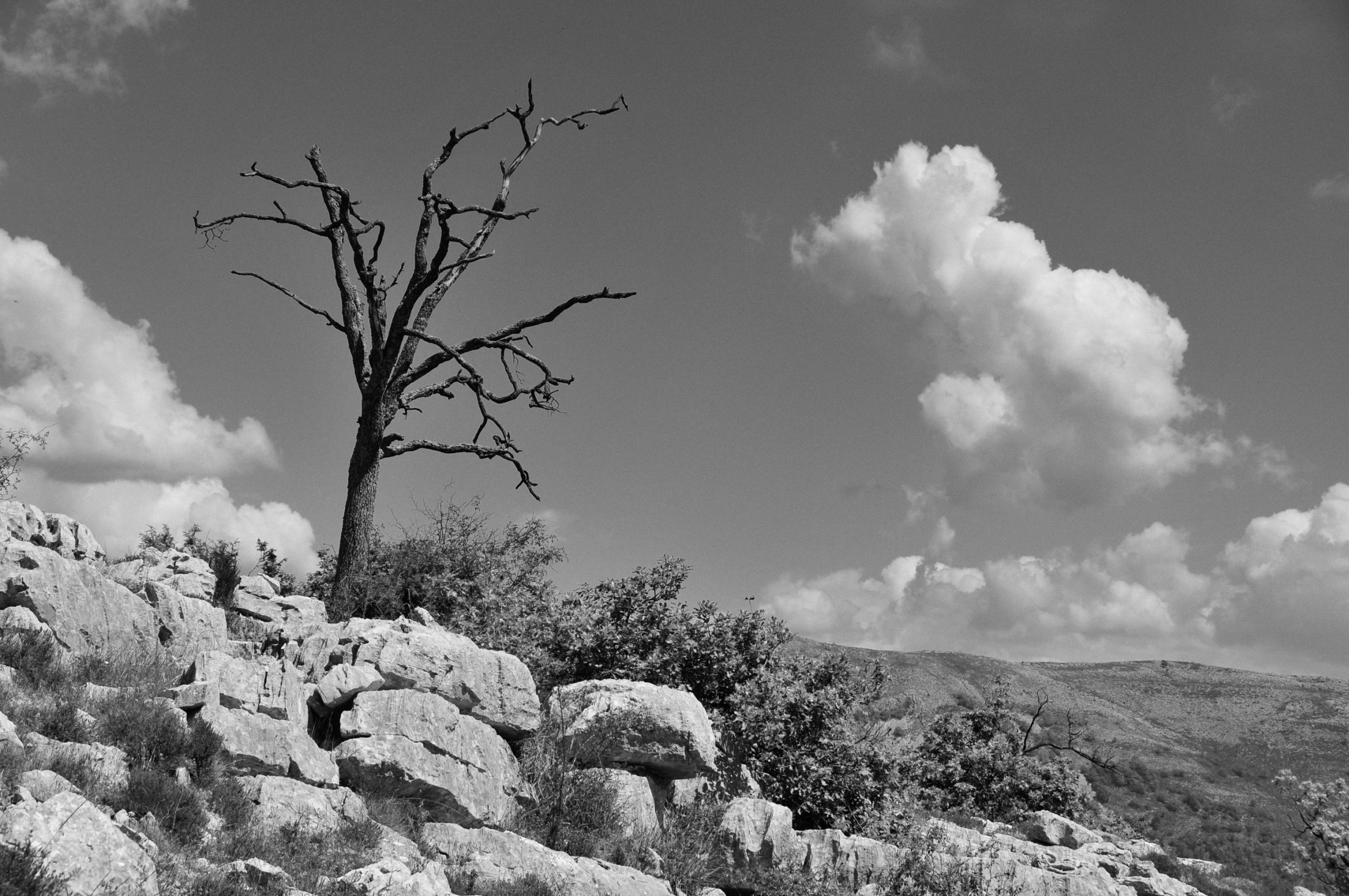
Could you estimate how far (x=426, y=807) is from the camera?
1141 cm

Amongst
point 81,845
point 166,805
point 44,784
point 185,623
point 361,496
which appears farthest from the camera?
point 361,496

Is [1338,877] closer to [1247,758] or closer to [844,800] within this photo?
[844,800]

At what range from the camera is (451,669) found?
43.2 feet

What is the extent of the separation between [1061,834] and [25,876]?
22.2 meters

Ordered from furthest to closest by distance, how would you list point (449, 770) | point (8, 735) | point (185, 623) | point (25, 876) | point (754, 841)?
point (754, 841) → point (185, 623) → point (449, 770) → point (8, 735) → point (25, 876)

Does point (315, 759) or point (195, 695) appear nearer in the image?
point (195, 695)

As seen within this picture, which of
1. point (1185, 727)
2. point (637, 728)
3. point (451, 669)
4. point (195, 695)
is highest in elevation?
point (451, 669)

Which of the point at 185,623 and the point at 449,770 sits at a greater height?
the point at 185,623

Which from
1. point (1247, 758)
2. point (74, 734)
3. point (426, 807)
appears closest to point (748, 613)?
point (426, 807)

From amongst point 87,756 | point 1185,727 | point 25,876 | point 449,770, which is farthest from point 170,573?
point 1185,727

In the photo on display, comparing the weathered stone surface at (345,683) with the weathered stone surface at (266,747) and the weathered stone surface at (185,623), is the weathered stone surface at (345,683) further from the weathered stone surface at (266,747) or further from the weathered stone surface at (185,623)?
the weathered stone surface at (185,623)

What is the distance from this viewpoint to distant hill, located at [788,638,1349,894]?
1356 inches

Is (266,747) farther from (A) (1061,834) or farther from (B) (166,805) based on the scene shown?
(A) (1061,834)

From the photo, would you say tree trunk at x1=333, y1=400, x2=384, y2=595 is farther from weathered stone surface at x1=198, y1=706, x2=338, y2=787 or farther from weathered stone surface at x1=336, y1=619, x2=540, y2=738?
weathered stone surface at x1=198, y1=706, x2=338, y2=787
